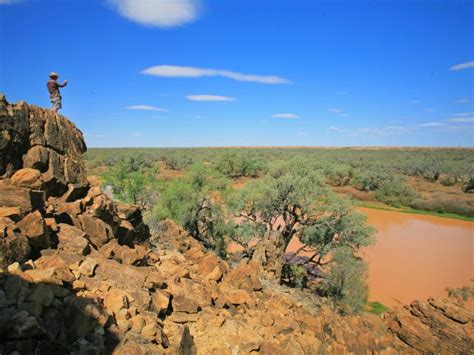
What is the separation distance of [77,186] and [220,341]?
6183mm

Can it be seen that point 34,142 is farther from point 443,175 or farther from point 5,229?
point 443,175

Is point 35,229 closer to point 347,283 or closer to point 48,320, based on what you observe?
point 48,320

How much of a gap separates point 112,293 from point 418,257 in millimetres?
23639

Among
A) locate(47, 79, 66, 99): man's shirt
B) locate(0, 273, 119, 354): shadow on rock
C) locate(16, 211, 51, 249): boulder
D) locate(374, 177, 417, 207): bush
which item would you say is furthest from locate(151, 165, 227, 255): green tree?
locate(374, 177, 417, 207): bush

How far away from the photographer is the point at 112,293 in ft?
22.7

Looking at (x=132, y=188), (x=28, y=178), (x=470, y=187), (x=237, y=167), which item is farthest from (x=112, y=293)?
(x=470, y=187)

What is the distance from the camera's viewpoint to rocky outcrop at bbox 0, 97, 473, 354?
568 centimetres

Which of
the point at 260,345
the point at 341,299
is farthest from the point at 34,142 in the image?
the point at 341,299

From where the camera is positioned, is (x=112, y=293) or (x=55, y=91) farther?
(x=55, y=91)

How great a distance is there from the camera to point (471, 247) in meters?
25.9

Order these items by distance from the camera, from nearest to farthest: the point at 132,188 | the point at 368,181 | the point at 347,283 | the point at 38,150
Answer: the point at 38,150 < the point at 347,283 < the point at 132,188 < the point at 368,181

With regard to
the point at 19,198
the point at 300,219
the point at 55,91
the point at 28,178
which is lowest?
the point at 300,219

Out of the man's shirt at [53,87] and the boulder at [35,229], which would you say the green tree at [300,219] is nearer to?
the boulder at [35,229]

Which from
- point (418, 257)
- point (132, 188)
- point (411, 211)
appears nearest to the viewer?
point (132, 188)
